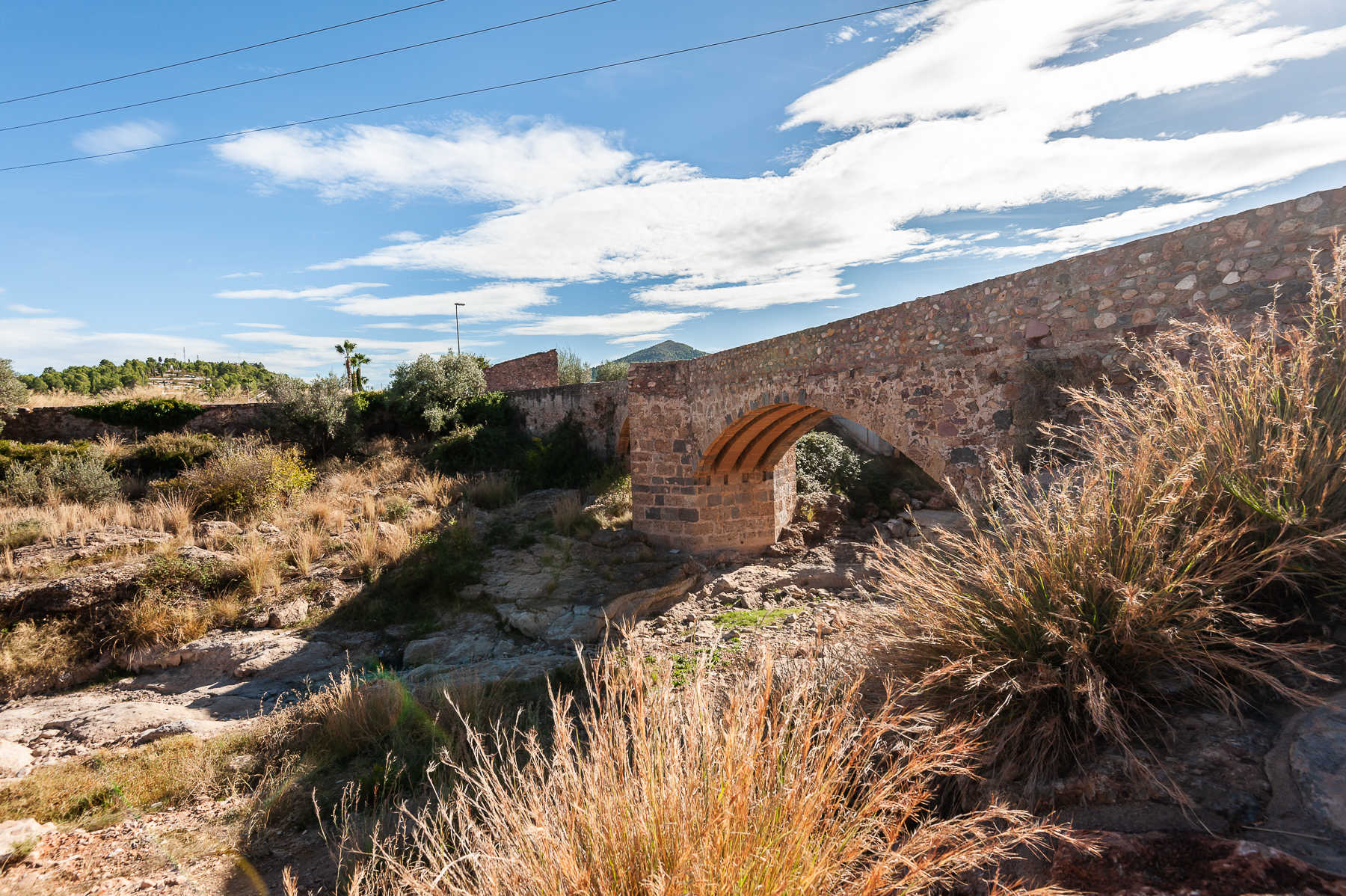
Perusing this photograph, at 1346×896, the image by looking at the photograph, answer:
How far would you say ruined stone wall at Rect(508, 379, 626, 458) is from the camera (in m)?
16.9

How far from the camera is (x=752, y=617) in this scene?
843 centimetres

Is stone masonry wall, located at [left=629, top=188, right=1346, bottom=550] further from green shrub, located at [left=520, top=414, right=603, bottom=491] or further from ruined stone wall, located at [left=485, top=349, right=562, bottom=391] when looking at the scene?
ruined stone wall, located at [left=485, top=349, right=562, bottom=391]

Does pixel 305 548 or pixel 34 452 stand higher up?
pixel 34 452

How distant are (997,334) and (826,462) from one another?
9483 mm

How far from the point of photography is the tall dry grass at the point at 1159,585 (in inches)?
90.8

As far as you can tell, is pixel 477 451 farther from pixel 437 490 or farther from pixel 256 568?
pixel 256 568

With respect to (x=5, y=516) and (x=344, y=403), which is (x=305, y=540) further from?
(x=344, y=403)

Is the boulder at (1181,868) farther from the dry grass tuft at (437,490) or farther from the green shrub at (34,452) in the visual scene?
the green shrub at (34,452)

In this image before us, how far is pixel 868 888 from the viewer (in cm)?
165

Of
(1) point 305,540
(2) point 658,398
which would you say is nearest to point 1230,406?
(2) point 658,398

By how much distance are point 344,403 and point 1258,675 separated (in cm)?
1925

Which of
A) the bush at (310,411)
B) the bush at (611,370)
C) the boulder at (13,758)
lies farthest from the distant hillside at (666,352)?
the boulder at (13,758)

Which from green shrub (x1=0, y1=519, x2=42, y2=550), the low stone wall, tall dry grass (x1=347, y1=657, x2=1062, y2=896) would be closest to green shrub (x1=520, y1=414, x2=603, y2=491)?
the low stone wall

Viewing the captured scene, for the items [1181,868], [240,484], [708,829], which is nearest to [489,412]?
[240,484]
